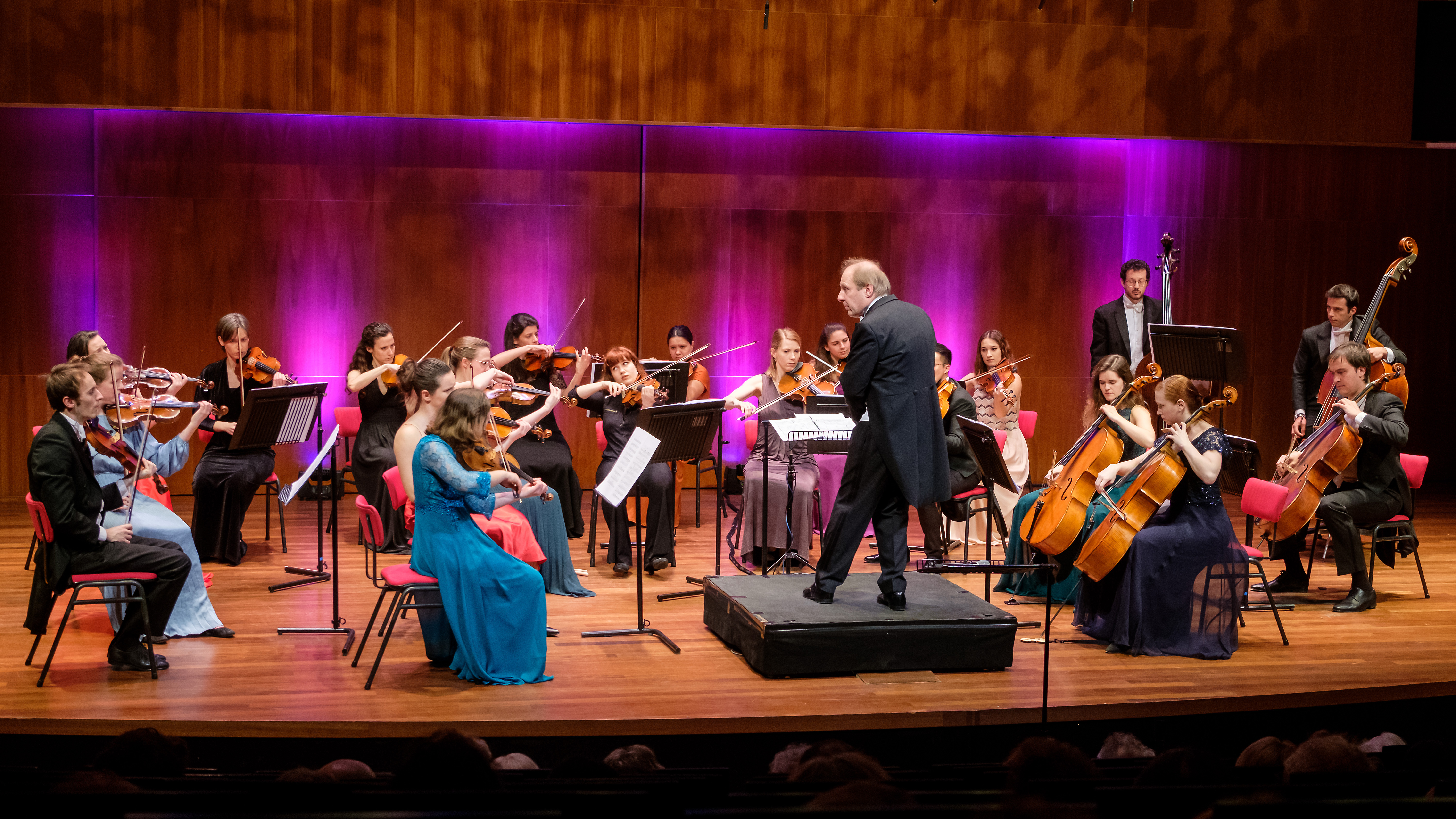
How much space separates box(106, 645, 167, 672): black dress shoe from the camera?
4.16 metres

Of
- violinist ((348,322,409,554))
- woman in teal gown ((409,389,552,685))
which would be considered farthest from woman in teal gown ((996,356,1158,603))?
violinist ((348,322,409,554))

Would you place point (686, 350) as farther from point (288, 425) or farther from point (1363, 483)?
point (1363, 483)

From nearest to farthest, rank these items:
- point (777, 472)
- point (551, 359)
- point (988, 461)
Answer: point (988, 461) → point (777, 472) → point (551, 359)

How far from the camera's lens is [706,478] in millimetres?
8367

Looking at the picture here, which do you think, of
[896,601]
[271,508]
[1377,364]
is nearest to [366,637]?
[896,601]

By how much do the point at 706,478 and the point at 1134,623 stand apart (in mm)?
4130

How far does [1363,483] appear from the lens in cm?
545

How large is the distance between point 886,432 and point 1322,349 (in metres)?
3.48

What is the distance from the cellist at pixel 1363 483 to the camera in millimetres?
5227

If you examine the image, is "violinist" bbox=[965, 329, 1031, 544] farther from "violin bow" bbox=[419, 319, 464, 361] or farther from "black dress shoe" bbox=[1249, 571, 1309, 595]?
"violin bow" bbox=[419, 319, 464, 361]

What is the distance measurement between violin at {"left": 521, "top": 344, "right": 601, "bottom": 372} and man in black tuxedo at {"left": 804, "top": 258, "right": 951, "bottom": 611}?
2.43m

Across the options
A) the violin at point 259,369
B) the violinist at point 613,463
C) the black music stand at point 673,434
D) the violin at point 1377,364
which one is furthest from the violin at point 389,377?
the violin at point 1377,364

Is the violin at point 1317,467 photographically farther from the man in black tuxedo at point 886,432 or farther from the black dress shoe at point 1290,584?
the man in black tuxedo at point 886,432

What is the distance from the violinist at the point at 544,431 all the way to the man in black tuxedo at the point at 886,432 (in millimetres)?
2260
